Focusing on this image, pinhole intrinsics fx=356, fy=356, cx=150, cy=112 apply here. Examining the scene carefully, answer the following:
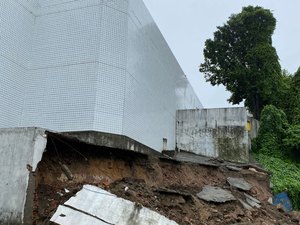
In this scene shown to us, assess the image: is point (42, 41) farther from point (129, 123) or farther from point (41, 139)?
point (41, 139)

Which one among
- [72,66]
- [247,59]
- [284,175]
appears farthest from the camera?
[247,59]

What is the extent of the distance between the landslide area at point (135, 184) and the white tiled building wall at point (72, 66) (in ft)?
7.44

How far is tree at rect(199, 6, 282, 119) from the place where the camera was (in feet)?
72.6

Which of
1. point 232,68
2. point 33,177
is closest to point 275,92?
point 232,68

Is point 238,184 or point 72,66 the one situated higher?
point 72,66

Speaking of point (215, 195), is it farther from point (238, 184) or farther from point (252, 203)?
point (238, 184)

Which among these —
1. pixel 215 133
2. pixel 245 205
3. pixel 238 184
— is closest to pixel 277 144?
pixel 215 133

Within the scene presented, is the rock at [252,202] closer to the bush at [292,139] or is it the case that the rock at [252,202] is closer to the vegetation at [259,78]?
the vegetation at [259,78]

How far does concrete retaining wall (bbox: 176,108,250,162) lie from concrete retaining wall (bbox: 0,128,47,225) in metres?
12.6

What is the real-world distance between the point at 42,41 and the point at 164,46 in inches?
223

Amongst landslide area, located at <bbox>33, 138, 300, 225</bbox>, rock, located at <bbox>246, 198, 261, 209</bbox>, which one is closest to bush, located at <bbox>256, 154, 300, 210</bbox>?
rock, located at <bbox>246, 198, 261, 209</bbox>

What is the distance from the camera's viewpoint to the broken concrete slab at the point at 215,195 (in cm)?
809

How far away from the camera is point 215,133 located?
17734 mm

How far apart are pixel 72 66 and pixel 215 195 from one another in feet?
18.7
